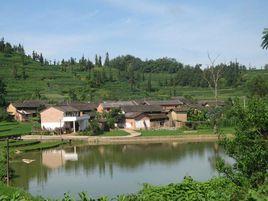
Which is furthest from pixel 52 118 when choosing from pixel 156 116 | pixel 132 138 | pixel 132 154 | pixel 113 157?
pixel 113 157

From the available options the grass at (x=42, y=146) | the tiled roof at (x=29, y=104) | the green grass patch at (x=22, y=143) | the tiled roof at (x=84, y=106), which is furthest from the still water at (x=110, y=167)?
the tiled roof at (x=29, y=104)

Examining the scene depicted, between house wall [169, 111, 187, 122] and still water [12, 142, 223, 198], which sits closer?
still water [12, 142, 223, 198]

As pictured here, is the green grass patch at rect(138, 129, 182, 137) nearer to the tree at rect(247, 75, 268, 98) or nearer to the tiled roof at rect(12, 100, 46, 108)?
the tree at rect(247, 75, 268, 98)

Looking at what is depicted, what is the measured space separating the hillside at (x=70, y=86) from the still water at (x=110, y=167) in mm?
34058

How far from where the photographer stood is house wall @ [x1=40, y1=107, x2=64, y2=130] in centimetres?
4594

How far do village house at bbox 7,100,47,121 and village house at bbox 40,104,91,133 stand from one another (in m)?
10.2

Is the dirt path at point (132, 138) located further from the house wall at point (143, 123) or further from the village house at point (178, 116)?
the village house at point (178, 116)

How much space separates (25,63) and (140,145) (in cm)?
5708

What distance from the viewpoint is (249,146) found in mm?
9703

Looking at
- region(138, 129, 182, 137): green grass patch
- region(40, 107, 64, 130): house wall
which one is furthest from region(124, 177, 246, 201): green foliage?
region(40, 107, 64, 130): house wall

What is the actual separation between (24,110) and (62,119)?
12.8 meters

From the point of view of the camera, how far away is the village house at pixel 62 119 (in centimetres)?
4581

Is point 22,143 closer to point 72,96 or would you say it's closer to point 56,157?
point 56,157

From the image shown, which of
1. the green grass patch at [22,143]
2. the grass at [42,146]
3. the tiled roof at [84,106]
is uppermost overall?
the tiled roof at [84,106]
